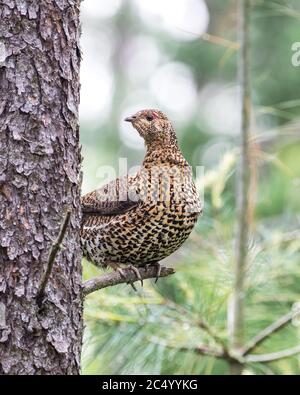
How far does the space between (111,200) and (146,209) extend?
24 centimetres

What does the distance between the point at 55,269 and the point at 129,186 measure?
1.11 m

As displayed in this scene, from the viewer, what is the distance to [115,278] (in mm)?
2979

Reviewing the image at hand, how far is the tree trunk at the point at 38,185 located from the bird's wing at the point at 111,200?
83cm

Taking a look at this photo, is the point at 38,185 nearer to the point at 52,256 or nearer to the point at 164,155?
the point at 52,256

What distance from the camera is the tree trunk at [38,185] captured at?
2596mm

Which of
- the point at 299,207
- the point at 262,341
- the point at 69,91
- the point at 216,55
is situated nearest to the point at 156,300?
the point at 262,341

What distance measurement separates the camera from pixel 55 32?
2809 mm

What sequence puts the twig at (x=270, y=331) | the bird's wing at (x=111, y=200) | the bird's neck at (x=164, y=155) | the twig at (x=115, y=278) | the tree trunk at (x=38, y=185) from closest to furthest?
the tree trunk at (x=38, y=185)
the twig at (x=115, y=278)
the twig at (x=270, y=331)
the bird's wing at (x=111, y=200)
the bird's neck at (x=164, y=155)

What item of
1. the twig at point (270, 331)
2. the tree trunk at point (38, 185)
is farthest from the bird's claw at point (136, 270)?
the tree trunk at point (38, 185)

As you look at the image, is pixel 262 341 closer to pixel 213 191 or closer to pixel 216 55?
pixel 213 191

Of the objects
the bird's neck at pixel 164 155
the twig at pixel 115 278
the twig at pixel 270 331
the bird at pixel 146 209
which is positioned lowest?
the twig at pixel 270 331

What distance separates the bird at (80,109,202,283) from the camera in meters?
3.55

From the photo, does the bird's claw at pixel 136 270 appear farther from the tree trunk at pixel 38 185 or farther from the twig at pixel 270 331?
the tree trunk at pixel 38 185

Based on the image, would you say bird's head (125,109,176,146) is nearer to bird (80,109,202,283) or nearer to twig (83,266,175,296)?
bird (80,109,202,283)
